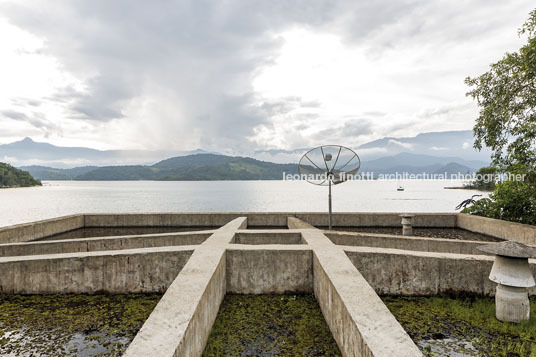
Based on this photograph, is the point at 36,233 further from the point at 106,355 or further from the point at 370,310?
the point at 370,310

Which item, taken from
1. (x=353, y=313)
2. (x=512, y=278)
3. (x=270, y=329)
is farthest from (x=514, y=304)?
(x=270, y=329)

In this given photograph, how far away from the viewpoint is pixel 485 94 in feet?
49.7

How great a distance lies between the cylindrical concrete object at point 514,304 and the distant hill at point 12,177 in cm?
21847

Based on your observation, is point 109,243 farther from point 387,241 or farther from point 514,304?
point 514,304

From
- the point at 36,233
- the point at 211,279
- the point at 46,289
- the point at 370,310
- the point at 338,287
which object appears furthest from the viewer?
the point at 36,233

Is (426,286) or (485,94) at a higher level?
(485,94)

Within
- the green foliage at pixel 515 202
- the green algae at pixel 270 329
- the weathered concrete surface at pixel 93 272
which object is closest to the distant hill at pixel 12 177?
the weathered concrete surface at pixel 93 272

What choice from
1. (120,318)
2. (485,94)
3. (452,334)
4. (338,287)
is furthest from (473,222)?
(120,318)

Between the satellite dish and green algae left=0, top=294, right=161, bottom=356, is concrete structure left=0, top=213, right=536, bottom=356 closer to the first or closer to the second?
green algae left=0, top=294, right=161, bottom=356

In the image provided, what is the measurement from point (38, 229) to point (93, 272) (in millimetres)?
9467

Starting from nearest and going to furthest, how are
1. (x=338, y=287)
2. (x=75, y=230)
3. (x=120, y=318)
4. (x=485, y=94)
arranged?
(x=338, y=287), (x=120, y=318), (x=485, y=94), (x=75, y=230)

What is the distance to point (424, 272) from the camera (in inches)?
276

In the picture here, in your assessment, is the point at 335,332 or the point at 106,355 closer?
the point at 106,355

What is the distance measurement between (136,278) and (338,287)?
4.90m
